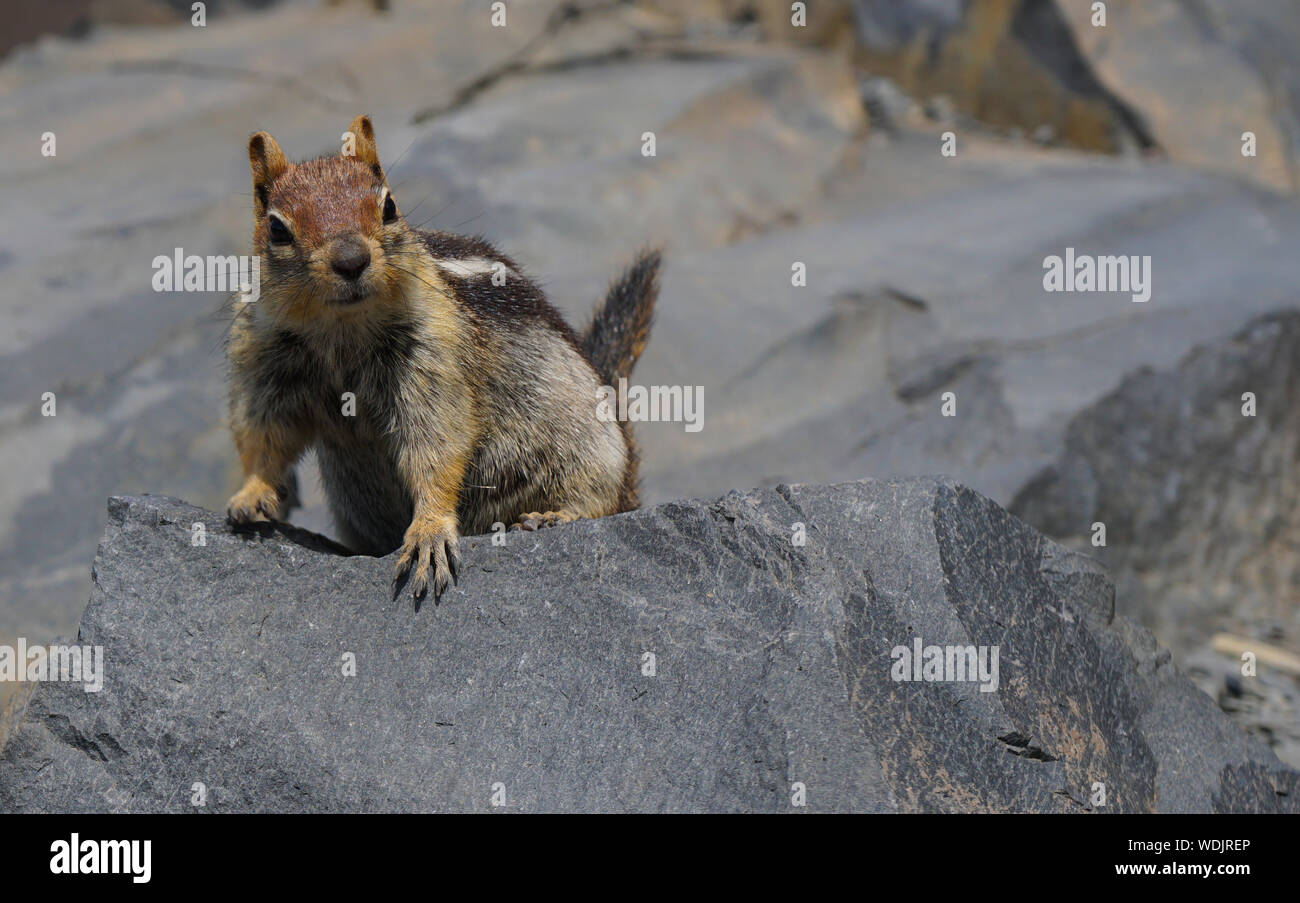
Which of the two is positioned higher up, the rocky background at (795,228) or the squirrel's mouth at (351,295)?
the rocky background at (795,228)

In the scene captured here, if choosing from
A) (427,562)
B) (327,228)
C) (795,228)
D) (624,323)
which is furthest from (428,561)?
(795,228)

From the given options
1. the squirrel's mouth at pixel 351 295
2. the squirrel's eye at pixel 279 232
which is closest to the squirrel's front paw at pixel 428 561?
Result: the squirrel's mouth at pixel 351 295

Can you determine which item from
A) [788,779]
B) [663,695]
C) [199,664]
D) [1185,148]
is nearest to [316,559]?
[199,664]

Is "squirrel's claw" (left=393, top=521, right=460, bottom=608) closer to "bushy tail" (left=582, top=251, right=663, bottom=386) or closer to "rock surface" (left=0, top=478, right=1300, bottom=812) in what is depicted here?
"rock surface" (left=0, top=478, right=1300, bottom=812)

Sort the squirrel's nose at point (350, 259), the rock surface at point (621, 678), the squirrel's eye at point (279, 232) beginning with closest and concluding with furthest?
the rock surface at point (621, 678) < the squirrel's nose at point (350, 259) < the squirrel's eye at point (279, 232)

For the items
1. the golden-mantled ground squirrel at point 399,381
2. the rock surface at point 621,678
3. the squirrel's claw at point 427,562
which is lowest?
the rock surface at point 621,678

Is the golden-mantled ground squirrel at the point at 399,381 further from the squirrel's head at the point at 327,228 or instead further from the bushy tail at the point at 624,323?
the bushy tail at the point at 624,323

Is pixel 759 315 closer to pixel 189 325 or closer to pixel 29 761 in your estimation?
pixel 189 325
